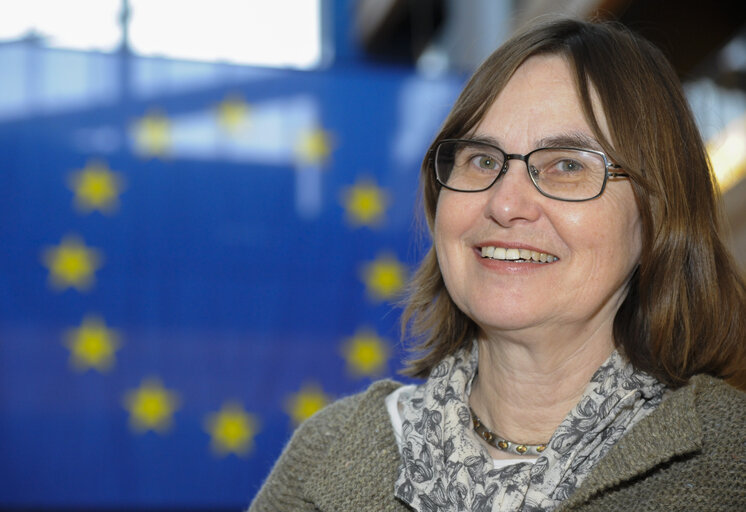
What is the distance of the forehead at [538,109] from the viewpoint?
4.40ft

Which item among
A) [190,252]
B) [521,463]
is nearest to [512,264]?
[521,463]

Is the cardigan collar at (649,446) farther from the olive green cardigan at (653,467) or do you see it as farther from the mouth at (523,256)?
the mouth at (523,256)

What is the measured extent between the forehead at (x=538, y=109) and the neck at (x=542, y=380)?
34 centimetres

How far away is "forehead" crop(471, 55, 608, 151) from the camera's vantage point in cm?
134

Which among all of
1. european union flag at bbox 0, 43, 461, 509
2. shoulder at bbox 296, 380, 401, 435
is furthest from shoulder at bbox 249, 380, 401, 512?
european union flag at bbox 0, 43, 461, 509

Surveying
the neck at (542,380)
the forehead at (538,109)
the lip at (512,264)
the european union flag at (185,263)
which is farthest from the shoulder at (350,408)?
the european union flag at (185,263)

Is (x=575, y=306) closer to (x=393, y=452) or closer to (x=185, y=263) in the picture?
(x=393, y=452)

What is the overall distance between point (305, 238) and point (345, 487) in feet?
13.8

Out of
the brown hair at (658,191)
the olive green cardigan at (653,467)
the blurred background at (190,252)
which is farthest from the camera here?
the blurred background at (190,252)

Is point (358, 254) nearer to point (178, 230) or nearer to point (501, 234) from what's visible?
point (178, 230)

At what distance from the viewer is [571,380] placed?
142 cm

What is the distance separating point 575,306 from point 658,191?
0.72 ft

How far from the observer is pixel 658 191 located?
1327 millimetres

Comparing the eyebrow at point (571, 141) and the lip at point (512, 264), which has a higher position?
the eyebrow at point (571, 141)
